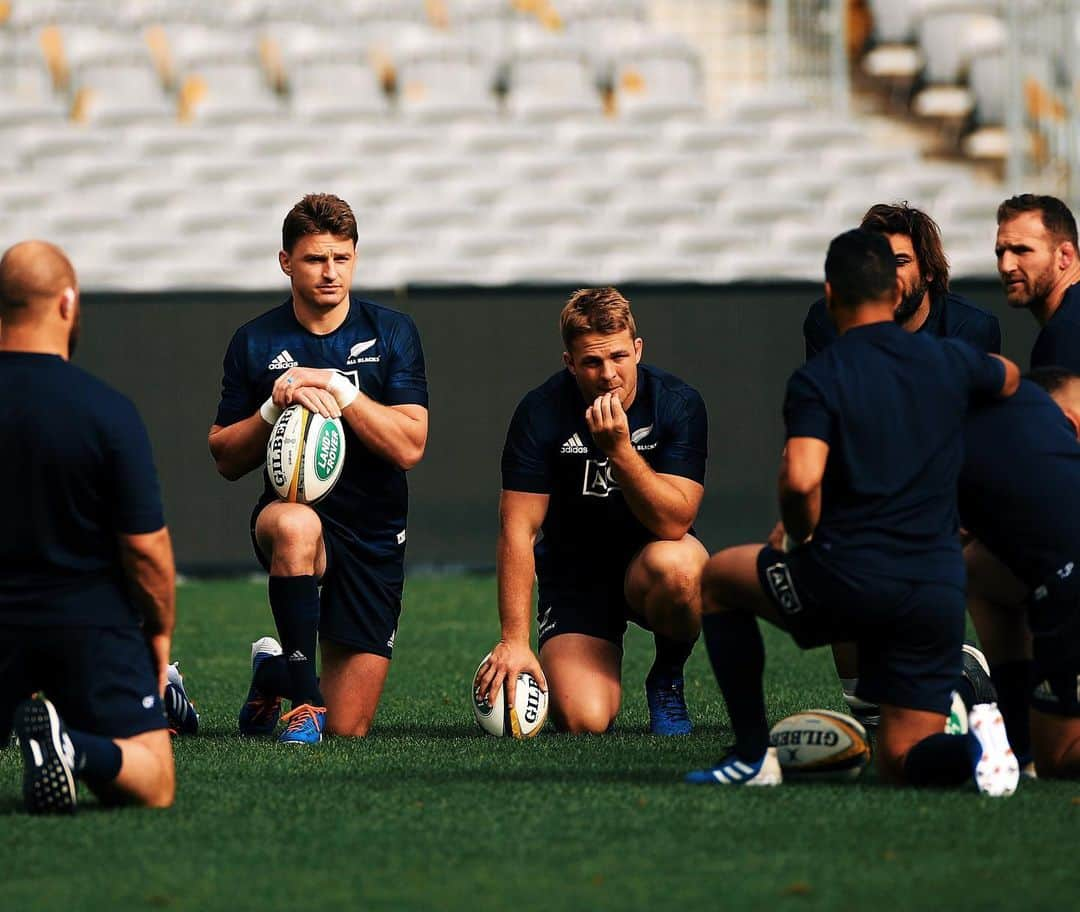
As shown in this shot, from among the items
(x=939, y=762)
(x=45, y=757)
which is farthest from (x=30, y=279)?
(x=939, y=762)

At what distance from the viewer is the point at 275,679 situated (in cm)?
620

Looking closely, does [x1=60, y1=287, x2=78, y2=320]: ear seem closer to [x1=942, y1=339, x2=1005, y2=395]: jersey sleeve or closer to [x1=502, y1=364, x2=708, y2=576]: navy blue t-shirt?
[x1=502, y1=364, x2=708, y2=576]: navy blue t-shirt

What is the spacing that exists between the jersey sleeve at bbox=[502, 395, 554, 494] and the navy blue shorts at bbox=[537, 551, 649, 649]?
42 centimetres

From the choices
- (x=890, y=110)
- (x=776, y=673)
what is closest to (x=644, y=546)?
(x=776, y=673)

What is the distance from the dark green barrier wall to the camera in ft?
38.7

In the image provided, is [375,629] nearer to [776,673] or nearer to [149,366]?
[776,673]

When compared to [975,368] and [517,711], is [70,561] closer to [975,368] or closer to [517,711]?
[517,711]

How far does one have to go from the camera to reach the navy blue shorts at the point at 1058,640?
496 cm

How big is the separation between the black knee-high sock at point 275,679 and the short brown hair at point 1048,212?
9.05 ft

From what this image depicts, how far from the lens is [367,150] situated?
54.2ft

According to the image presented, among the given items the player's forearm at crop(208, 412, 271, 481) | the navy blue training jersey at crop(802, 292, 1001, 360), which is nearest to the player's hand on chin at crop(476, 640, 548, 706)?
the player's forearm at crop(208, 412, 271, 481)

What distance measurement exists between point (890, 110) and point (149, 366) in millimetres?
8985

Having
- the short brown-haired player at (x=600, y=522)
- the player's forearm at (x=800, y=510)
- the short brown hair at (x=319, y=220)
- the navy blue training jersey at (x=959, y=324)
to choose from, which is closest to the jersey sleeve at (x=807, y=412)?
the player's forearm at (x=800, y=510)

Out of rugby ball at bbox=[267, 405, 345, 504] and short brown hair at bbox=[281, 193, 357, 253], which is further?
short brown hair at bbox=[281, 193, 357, 253]
